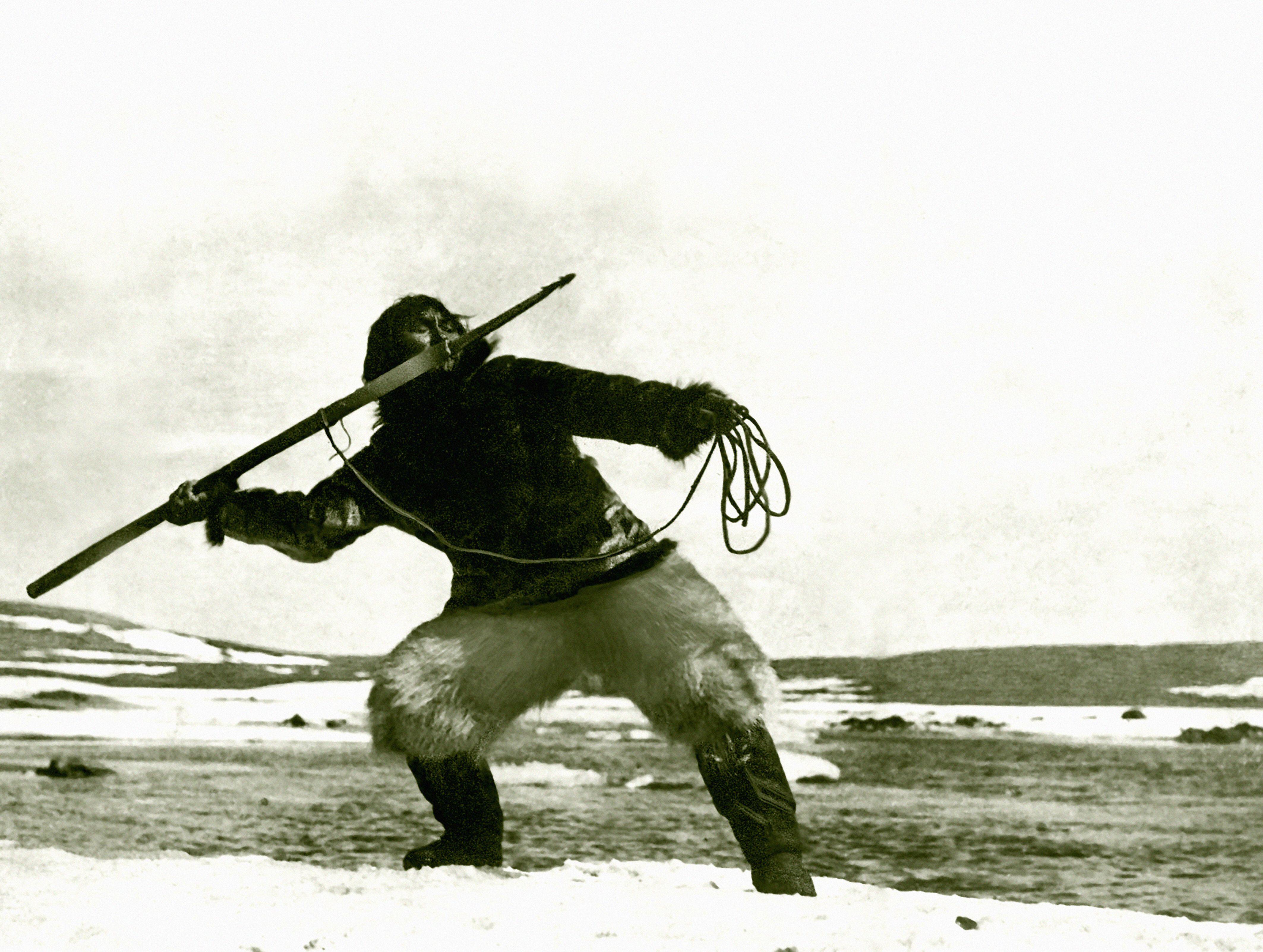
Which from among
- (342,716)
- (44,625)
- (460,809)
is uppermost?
(44,625)

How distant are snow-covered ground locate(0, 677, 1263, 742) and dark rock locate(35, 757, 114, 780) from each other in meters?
0.07

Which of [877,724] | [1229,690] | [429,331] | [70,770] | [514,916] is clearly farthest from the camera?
[70,770]

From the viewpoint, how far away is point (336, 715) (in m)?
3.10

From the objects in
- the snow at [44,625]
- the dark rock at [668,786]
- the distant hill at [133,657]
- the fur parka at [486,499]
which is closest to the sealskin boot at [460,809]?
the fur parka at [486,499]

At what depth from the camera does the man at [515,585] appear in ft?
7.02

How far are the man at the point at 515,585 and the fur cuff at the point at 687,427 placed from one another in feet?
0.43

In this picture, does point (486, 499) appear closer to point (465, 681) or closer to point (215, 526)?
point (465, 681)

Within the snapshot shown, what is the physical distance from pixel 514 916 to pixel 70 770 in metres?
1.67

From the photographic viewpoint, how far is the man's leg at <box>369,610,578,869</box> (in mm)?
2215

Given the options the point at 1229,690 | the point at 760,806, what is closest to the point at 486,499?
the point at 760,806

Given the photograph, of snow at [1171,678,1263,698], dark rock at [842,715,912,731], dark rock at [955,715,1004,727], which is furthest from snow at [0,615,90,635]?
snow at [1171,678,1263,698]

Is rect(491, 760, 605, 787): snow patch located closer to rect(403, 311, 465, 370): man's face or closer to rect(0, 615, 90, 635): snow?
rect(0, 615, 90, 635): snow

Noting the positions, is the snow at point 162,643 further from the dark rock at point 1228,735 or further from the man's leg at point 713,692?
the dark rock at point 1228,735

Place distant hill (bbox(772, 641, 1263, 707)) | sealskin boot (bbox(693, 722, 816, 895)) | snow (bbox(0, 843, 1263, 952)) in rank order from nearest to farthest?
snow (bbox(0, 843, 1263, 952)) < sealskin boot (bbox(693, 722, 816, 895)) < distant hill (bbox(772, 641, 1263, 707))
